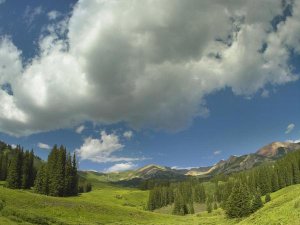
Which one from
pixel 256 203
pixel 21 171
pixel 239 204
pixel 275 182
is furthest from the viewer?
pixel 275 182

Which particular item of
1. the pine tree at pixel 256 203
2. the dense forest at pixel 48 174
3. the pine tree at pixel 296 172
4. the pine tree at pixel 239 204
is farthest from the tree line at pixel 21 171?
the pine tree at pixel 296 172

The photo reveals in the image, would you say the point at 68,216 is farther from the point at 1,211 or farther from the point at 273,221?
the point at 273,221

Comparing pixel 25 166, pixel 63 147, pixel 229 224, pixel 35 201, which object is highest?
pixel 63 147

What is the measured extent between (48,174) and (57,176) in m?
3.57

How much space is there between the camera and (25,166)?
134m

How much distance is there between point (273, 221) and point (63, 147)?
107973 millimetres

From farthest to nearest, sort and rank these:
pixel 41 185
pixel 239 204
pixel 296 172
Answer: pixel 296 172, pixel 41 185, pixel 239 204

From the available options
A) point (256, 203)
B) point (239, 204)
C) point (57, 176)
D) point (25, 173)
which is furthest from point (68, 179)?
point (256, 203)

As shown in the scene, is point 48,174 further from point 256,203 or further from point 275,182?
point 275,182

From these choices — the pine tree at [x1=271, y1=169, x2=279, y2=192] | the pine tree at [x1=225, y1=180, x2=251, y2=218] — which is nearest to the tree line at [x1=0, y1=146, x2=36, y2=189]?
the pine tree at [x1=225, y1=180, x2=251, y2=218]

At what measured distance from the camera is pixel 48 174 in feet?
402

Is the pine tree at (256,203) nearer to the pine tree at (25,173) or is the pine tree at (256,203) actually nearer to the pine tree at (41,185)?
the pine tree at (41,185)

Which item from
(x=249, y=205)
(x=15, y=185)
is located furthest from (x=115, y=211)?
(x=15, y=185)

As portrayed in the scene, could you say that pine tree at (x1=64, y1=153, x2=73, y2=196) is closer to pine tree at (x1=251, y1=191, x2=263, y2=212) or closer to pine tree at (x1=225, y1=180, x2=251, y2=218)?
pine tree at (x1=225, y1=180, x2=251, y2=218)
